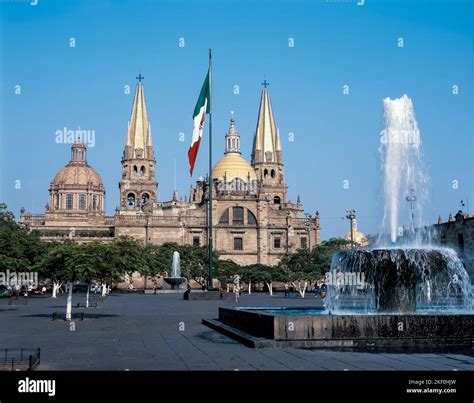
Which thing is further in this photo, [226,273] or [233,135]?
[233,135]

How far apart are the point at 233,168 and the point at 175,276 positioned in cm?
3244

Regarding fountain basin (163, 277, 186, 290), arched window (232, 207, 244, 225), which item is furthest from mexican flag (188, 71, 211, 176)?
arched window (232, 207, 244, 225)

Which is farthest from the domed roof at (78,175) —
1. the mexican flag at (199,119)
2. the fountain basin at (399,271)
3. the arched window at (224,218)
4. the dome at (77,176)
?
the fountain basin at (399,271)

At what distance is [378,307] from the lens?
14.5 m

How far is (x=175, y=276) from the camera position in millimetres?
65125

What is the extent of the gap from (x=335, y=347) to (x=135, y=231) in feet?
243

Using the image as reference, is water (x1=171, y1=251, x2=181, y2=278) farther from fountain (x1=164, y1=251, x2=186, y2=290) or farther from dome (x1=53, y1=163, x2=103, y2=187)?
dome (x1=53, y1=163, x2=103, y2=187)

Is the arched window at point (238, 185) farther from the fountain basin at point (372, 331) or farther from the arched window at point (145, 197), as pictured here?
the fountain basin at point (372, 331)

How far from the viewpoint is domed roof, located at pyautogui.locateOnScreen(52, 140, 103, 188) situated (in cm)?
9984

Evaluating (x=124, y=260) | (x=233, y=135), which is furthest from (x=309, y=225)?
(x=124, y=260)

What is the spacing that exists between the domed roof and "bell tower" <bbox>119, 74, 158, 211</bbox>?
9214 millimetres

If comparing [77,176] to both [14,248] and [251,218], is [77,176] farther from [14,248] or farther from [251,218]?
[14,248]

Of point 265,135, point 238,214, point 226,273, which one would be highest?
point 265,135
